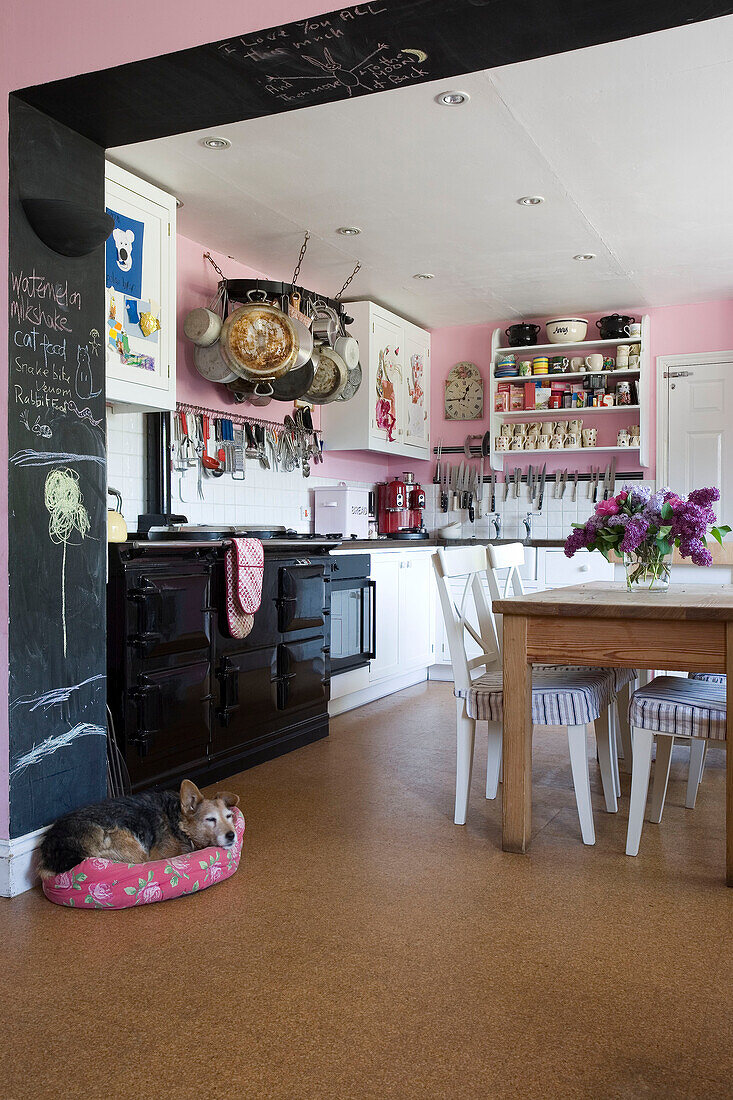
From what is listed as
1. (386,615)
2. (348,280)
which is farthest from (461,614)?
(348,280)

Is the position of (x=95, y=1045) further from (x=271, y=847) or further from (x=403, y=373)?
(x=403, y=373)

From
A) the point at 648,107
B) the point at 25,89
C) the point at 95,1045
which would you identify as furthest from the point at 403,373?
the point at 95,1045

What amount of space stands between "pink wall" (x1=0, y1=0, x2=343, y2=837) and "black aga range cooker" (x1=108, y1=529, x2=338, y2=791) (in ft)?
1.81

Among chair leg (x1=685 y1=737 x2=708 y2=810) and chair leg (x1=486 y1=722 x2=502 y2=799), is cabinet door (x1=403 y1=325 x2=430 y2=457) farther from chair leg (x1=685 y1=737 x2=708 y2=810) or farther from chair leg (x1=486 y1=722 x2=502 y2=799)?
chair leg (x1=685 y1=737 x2=708 y2=810)

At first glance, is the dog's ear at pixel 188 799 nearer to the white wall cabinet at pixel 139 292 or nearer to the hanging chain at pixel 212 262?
the white wall cabinet at pixel 139 292

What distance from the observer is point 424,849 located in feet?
9.27

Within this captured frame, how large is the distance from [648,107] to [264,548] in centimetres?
221

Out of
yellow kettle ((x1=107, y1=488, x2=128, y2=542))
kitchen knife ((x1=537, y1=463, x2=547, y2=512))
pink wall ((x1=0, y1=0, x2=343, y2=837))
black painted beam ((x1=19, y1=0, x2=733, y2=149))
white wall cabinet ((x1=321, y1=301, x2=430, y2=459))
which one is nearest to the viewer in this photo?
black painted beam ((x1=19, y1=0, x2=733, y2=149))

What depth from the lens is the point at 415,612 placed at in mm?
5770

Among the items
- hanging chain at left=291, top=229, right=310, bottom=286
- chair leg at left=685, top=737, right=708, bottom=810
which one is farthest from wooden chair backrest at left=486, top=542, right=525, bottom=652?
hanging chain at left=291, top=229, right=310, bottom=286

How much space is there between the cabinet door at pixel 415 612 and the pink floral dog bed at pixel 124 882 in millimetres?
3146

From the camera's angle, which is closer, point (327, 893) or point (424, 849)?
point (327, 893)

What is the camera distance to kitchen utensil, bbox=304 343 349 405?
5.14m

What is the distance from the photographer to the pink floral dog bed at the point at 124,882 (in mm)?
2400
